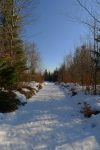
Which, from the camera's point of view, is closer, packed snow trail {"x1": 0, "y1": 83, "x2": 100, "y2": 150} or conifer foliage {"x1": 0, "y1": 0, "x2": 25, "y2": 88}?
packed snow trail {"x1": 0, "y1": 83, "x2": 100, "y2": 150}

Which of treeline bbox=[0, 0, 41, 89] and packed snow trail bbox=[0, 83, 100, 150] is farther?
treeline bbox=[0, 0, 41, 89]

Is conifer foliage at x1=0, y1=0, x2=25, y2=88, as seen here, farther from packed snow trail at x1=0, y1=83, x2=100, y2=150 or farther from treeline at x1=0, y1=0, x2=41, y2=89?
packed snow trail at x1=0, y1=83, x2=100, y2=150

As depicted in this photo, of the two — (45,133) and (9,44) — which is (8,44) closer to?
(9,44)

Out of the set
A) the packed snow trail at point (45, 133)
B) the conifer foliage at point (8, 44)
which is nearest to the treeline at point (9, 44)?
the conifer foliage at point (8, 44)

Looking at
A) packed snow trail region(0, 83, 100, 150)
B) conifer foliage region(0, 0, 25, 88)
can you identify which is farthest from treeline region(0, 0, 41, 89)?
packed snow trail region(0, 83, 100, 150)

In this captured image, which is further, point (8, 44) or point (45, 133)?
point (8, 44)

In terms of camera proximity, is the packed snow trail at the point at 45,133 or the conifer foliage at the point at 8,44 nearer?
the packed snow trail at the point at 45,133

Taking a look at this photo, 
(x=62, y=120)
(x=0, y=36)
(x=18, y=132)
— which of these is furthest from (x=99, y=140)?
(x=0, y=36)

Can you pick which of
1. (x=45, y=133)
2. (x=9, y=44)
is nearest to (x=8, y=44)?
(x=9, y=44)

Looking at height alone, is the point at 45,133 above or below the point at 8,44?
below

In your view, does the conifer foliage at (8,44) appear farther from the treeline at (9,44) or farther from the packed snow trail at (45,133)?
the packed snow trail at (45,133)

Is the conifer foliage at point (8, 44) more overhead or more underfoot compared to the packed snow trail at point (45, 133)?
more overhead

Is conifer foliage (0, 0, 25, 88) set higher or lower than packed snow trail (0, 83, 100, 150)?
higher

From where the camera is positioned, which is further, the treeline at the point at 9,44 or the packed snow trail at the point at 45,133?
A: the treeline at the point at 9,44
